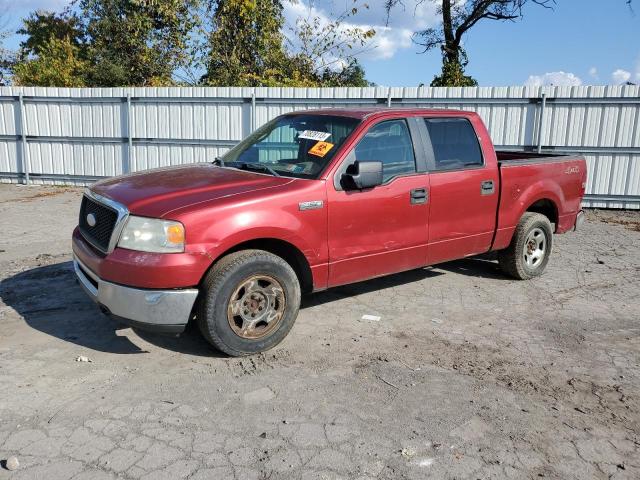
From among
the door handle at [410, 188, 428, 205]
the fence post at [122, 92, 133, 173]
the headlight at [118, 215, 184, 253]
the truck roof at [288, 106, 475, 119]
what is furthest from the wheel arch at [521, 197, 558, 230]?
the fence post at [122, 92, 133, 173]

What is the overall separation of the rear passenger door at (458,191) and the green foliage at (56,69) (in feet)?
70.6

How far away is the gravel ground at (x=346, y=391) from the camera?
3.03 metres

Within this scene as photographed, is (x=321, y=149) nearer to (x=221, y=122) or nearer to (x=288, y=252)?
(x=288, y=252)

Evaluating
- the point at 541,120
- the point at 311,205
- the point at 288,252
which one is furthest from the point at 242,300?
the point at 541,120

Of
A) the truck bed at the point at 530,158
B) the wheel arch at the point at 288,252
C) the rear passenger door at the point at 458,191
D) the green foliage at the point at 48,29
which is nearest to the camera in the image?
the wheel arch at the point at 288,252

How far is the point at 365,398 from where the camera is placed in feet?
12.2

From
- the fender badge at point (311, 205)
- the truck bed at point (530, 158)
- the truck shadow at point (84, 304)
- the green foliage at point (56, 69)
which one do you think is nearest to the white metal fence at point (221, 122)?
the truck bed at point (530, 158)

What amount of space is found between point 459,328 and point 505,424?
1.67 m

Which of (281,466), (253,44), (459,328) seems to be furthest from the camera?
(253,44)

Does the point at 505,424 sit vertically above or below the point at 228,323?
below

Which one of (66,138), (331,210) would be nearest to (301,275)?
(331,210)

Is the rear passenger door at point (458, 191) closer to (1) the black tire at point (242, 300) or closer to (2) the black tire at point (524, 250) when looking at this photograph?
(2) the black tire at point (524, 250)

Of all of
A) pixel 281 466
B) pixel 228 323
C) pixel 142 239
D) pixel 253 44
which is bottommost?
pixel 281 466

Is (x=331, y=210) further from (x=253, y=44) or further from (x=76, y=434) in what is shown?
(x=253, y=44)
